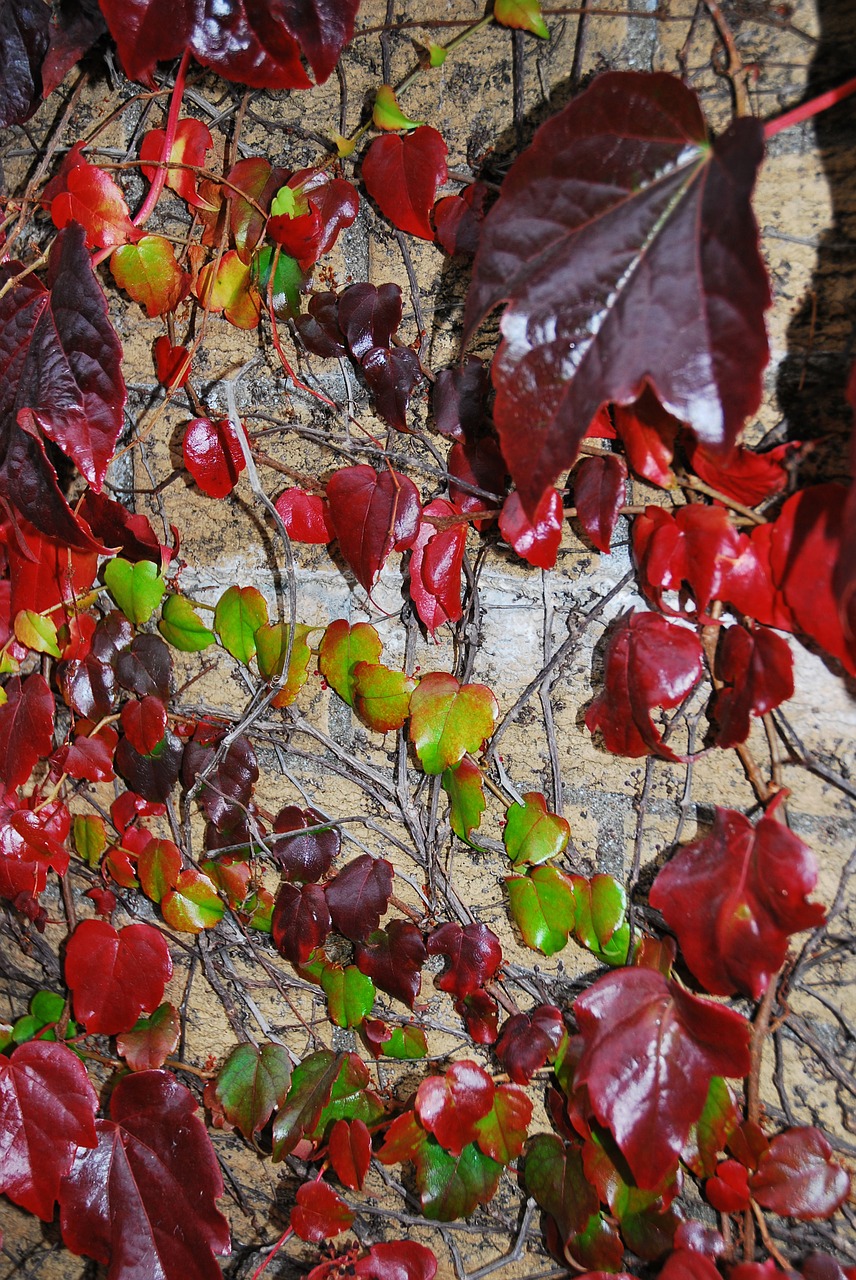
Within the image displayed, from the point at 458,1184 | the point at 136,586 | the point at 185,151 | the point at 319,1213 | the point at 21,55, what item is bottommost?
the point at 319,1213

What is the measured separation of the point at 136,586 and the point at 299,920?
497mm

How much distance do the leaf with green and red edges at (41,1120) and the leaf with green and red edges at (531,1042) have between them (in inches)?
22.5

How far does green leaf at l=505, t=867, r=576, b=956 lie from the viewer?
0.90m

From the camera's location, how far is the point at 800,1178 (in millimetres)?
820

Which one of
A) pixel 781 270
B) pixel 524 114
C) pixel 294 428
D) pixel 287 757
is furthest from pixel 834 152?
pixel 287 757

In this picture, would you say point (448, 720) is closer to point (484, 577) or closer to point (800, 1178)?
point (484, 577)

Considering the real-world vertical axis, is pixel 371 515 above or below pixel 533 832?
above

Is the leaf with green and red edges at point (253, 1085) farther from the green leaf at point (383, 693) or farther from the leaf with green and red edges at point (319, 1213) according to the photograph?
the green leaf at point (383, 693)

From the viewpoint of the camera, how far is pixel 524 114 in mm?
809

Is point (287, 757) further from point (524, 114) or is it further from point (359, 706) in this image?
point (524, 114)

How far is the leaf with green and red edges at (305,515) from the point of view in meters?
0.94

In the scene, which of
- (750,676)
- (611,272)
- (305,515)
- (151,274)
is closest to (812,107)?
(611,272)

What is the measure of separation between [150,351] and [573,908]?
90cm

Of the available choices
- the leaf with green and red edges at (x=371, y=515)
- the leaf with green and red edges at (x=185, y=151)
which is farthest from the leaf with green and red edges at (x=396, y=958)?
the leaf with green and red edges at (x=185, y=151)
